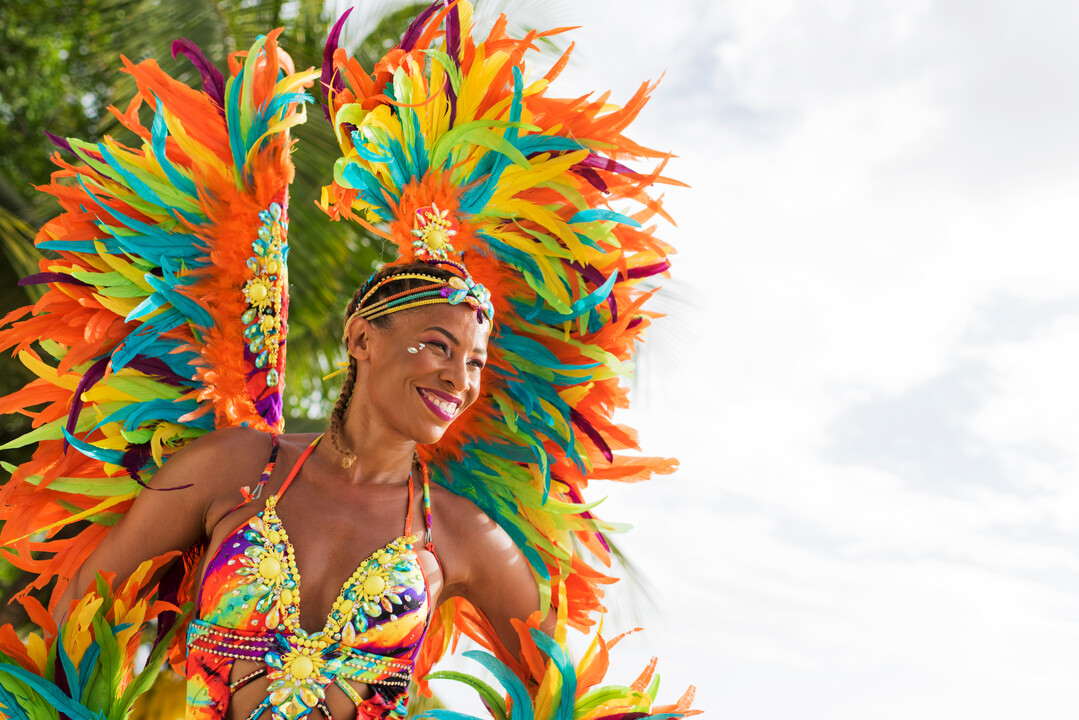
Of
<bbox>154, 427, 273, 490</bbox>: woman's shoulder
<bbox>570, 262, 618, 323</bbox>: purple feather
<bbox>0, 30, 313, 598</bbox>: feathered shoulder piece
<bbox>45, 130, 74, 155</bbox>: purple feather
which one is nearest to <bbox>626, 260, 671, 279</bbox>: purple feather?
<bbox>570, 262, 618, 323</bbox>: purple feather

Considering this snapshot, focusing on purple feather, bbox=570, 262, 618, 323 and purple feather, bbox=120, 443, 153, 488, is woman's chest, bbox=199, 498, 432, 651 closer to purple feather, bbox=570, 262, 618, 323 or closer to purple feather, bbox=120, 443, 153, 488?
purple feather, bbox=120, 443, 153, 488

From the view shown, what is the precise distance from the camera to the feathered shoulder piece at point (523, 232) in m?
2.65

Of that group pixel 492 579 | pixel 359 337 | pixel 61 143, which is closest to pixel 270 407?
pixel 359 337

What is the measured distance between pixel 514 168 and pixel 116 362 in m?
1.17

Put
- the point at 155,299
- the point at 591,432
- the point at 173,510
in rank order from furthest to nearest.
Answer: the point at 591,432
the point at 155,299
the point at 173,510

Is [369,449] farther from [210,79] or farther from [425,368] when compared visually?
[210,79]

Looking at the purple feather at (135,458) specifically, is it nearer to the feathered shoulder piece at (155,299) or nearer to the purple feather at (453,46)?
the feathered shoulder piece at (155,299)

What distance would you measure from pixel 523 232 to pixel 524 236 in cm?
2

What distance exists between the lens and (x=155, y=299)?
259cm

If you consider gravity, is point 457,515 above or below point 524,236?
below

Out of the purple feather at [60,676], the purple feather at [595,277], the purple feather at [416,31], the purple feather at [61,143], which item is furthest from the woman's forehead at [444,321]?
the purple feather at [60,676]

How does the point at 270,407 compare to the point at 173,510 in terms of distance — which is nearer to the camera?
the point at 173,510

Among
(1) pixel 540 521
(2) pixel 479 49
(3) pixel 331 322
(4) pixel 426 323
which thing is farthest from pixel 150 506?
(3) pixel 331 322

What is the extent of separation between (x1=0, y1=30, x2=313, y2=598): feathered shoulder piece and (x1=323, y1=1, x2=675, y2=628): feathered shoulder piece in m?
0.25
